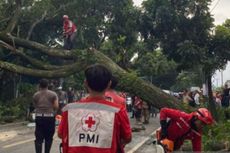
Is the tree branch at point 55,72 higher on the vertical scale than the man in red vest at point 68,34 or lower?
lower

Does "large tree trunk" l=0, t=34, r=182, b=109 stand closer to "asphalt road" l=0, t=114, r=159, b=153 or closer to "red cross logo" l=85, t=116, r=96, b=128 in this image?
"asphalt road" l=0, t=114, r=159, b=153

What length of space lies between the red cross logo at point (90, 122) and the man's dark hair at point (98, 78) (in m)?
0.23

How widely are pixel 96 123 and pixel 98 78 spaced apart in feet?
1.21

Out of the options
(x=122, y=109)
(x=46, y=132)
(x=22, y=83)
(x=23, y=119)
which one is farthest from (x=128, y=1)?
(x=122, y=109)

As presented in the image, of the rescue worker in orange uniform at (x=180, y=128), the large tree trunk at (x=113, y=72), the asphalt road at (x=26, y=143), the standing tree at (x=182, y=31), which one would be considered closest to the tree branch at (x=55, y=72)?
the large tree trunk at (x=113, y=72)

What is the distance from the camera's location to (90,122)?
4195 millimetres

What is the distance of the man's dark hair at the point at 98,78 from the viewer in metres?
4.20

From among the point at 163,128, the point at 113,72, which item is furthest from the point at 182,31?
the point at 163,128

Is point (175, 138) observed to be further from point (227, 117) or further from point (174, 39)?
point (174, 39)

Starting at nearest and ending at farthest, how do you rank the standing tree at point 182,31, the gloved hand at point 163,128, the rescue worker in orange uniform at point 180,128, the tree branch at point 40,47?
the rescue worker in orange uniform at point 180,128 < the gloved hand at point 163,128 < the tree branch at point 40,47 < the standing tree at point 182,31

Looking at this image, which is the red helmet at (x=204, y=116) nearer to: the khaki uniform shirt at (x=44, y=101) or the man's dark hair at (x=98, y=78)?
the man's dark hair at (x=98, y=78)

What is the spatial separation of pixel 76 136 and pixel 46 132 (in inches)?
224

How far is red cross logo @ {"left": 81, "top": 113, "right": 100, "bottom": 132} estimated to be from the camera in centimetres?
418

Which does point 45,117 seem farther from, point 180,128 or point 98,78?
point 98,78
